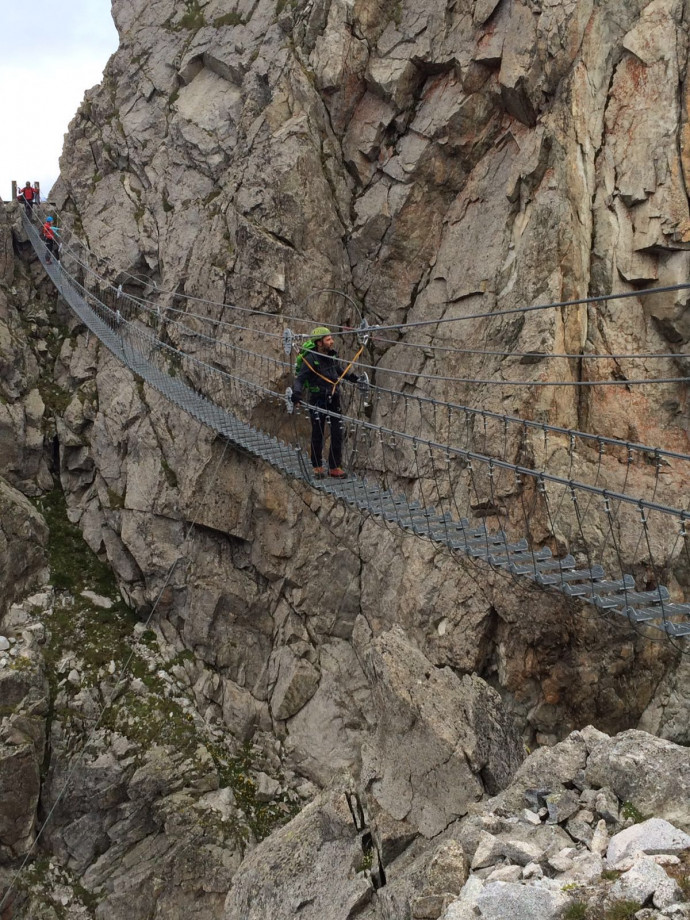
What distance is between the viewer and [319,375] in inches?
334

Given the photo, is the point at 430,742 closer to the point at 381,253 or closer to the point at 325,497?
the point at 325,497

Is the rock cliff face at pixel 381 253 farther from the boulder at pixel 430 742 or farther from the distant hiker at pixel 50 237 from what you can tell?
the boulder at pixel 430 742

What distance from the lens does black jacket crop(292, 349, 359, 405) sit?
8.48m

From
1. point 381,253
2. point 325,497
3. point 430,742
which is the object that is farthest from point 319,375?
point 430,742

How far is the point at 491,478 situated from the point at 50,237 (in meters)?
12.8

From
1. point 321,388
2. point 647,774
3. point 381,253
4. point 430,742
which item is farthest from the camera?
point 381,253

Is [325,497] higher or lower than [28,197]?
lower

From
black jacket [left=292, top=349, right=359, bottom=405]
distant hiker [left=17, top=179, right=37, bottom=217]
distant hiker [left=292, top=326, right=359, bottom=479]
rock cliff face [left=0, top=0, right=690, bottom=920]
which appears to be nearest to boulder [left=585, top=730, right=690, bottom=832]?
rock cliff face [left=0, top=0, right=690, bottom=920]

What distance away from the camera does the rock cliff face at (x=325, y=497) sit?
750 cm

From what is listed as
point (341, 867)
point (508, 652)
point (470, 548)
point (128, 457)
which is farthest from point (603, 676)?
point (128, 457)

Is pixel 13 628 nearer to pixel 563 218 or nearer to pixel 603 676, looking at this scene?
pixel 603 676

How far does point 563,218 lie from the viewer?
841 cm

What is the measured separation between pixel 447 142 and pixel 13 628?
9.78 metres

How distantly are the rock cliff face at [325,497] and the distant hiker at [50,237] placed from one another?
1.49 m
